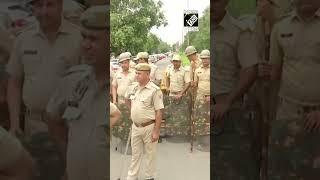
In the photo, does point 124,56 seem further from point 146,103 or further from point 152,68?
point 146,103

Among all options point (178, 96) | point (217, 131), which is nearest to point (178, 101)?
point (178, 96)

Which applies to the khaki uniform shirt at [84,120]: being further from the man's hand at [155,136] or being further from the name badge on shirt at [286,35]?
the man's hand at [155,136]

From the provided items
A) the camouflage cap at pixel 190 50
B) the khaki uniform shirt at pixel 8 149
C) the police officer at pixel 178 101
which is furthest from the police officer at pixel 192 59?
the khaki uniform shirt at pixel 8 149

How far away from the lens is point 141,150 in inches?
179

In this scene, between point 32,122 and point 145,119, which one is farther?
point 145,119

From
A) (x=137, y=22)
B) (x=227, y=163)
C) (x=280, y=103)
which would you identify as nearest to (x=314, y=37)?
(x=280, y=103)

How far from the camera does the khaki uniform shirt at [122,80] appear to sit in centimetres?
506

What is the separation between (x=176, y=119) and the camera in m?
5.80

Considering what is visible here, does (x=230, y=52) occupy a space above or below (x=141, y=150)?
above

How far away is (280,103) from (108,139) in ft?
2.70

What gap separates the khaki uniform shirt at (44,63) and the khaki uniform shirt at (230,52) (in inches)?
25.5

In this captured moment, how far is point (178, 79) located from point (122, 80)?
0.94 metres

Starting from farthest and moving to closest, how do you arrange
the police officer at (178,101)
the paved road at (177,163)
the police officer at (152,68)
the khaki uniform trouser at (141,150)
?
1. the police officer at (178,101)
2. the police officer at (152,68)
3. the paved road at (177,163)
4. the khaki uniform trouser at (141,150)

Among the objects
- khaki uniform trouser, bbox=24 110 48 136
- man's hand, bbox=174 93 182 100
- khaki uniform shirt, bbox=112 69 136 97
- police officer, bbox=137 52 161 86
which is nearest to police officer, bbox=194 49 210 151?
man's hand, bbox=174 93 182 100
